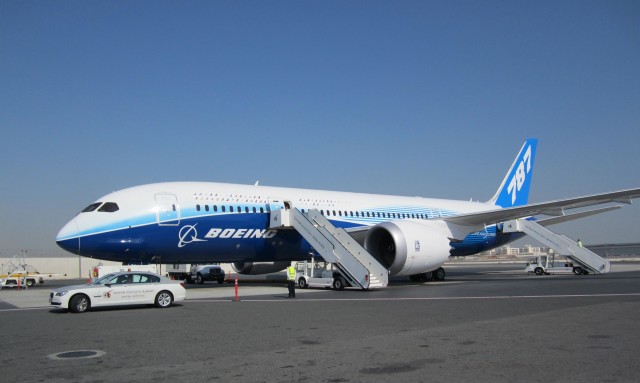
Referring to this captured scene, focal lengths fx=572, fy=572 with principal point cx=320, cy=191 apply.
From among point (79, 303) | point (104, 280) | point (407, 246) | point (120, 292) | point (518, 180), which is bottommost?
point (79, 303)

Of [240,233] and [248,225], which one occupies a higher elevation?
[248,225]

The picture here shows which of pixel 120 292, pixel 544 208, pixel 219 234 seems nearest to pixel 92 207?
pixel 219 234

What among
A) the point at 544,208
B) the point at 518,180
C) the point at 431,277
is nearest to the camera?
the point at 544,208

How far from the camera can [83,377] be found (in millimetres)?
7332

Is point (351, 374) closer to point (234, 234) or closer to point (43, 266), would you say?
point (234, 234)

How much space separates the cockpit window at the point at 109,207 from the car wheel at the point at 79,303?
18.8 feet

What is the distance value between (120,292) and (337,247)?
954 cm

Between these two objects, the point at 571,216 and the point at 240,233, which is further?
the point at 571,216

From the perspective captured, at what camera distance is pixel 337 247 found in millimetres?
23547

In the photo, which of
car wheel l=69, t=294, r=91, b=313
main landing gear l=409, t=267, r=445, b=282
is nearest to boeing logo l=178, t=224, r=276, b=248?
car wheel l=69, t=294, r=91, b=313

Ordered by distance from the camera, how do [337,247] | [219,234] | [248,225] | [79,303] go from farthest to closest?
1. [248,225]
2. [337,247]
3. [219,234]
4. [79,303]

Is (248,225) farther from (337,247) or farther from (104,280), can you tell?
(104,280)

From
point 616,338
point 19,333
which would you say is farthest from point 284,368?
point 19,333

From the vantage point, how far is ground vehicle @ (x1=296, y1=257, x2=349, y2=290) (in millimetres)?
23750
